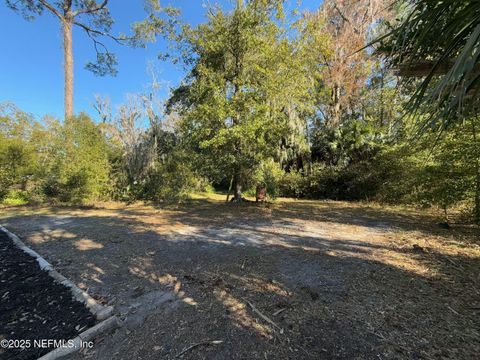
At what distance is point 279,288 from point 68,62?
13.3m

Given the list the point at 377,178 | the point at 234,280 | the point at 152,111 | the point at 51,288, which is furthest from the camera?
the point at 152,111

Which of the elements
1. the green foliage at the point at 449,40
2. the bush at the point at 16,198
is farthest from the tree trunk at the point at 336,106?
the bush at the point at 16,198

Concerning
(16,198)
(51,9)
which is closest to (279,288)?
(16,198)

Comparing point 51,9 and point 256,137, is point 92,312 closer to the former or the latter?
point 256,137

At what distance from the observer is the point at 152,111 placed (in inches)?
510

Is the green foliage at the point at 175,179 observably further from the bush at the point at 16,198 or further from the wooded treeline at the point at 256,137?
the bush at the point at 16,198

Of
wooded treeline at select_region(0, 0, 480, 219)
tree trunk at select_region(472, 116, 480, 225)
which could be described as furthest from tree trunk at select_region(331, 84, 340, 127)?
tree trunk at select_region(472, 116, 480, 225)

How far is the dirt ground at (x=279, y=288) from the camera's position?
185 centimetres

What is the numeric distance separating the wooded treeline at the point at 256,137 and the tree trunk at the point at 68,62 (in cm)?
146

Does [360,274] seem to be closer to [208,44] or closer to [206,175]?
[206,175]

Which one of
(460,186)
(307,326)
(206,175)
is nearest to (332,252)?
(307,326)

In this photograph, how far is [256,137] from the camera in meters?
7.78

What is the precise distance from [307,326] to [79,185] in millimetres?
9578

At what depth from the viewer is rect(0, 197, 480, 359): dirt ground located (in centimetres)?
185
